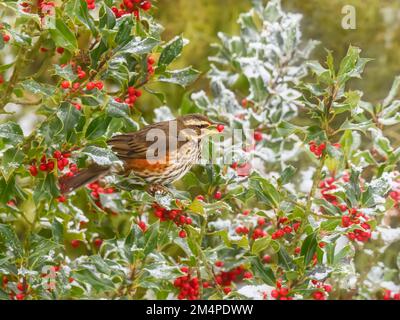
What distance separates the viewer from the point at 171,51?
2.78m

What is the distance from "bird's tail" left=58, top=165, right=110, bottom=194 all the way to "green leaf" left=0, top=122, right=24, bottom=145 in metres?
0.34

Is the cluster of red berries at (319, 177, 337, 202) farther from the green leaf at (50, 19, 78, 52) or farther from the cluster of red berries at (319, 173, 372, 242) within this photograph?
the green leaf at (50, 19, 78, 52)

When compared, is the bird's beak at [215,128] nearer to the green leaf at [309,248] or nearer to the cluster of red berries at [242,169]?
the cluster of red berries at [242,169]

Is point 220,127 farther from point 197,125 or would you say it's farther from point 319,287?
point 319,287

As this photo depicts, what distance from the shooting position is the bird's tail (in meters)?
2.81

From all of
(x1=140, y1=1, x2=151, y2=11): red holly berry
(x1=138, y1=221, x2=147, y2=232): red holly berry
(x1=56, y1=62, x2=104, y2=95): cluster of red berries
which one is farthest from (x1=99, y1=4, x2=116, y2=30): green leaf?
(x1=138, y1=221, x2=147, y2=232): red holly berry

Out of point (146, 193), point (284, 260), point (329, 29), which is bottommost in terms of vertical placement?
point (284, 260)

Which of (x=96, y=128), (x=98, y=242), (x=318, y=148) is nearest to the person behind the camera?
(x=96, y=128)

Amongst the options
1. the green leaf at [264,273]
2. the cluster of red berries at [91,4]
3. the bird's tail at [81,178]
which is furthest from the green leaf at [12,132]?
the green leaf at [264,273]

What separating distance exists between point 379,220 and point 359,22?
1.82 meters

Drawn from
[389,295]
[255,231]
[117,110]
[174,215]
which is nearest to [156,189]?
[174,215]

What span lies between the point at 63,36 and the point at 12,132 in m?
0.35

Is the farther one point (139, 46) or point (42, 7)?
point (42, 7)
